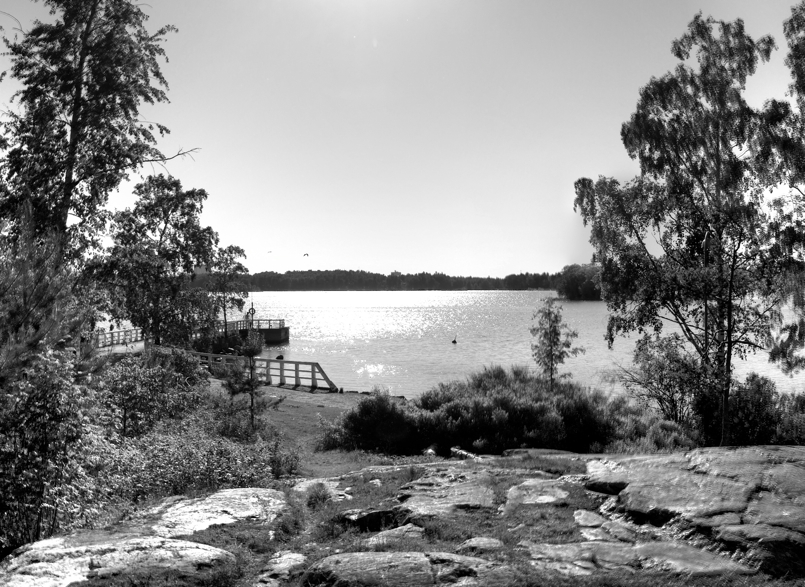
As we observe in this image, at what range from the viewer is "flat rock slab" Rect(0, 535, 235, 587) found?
4.57 metres

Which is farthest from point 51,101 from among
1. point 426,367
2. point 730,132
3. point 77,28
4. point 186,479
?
point 426,367

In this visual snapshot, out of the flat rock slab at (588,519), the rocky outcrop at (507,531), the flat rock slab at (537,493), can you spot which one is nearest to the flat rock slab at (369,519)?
Result: the rocky outcrop at (507,531)

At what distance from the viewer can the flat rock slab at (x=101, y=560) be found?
4.57 m

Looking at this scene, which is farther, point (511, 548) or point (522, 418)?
point (522, 418)

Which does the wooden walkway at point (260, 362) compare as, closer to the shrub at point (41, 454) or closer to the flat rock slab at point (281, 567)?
the shrub at point (41, 454)

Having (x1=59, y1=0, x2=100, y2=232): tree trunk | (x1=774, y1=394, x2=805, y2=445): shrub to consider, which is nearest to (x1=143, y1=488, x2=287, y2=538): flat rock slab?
(x1=59, y1=0, x2=100, y2=232): tree trunk

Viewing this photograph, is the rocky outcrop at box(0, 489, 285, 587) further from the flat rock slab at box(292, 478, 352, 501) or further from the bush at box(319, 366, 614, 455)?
the bush at box(319, 366, 614, 455)

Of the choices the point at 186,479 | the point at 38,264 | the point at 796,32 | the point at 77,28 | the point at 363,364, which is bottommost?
the point at 363,364

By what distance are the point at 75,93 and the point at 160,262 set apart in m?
7.89

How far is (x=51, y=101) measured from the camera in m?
15.9

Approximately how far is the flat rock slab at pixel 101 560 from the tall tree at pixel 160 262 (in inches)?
535

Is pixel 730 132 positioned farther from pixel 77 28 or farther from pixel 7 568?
pixel 7 568

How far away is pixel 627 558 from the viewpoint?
473 cm

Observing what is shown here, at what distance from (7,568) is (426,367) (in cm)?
3895
